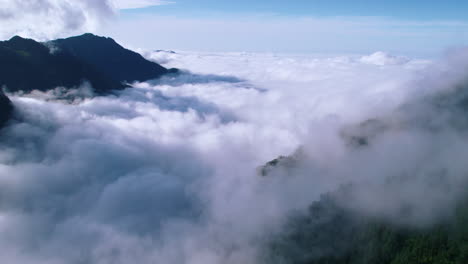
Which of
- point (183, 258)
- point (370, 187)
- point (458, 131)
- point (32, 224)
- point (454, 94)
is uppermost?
point (454, 94)

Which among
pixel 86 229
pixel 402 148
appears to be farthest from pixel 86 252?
pixel 402 148

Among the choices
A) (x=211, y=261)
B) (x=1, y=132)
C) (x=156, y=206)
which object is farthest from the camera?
(x=1, y=132)

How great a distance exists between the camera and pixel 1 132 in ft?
655

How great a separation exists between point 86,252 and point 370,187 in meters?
121

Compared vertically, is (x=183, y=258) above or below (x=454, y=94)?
below

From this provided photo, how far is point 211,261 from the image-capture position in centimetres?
12775

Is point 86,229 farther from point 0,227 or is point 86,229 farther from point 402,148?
point 402,148

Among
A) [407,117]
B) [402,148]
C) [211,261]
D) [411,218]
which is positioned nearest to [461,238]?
[411,218]

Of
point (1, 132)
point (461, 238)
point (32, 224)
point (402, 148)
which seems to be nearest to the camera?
point (461, 238)

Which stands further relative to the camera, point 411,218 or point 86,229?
point 86,229

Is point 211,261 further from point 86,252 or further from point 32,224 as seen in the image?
point 32,224

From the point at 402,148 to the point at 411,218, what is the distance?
2318 inches

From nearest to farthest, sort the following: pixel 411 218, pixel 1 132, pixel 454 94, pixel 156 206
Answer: pixel 411 218, pixel 454 94, pixel 156 206, pixel 1 132

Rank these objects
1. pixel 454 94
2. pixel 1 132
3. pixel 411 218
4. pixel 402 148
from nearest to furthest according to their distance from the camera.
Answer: pixel 411 218
pixel 402 148
pixel 454 94
pixel 1 132
